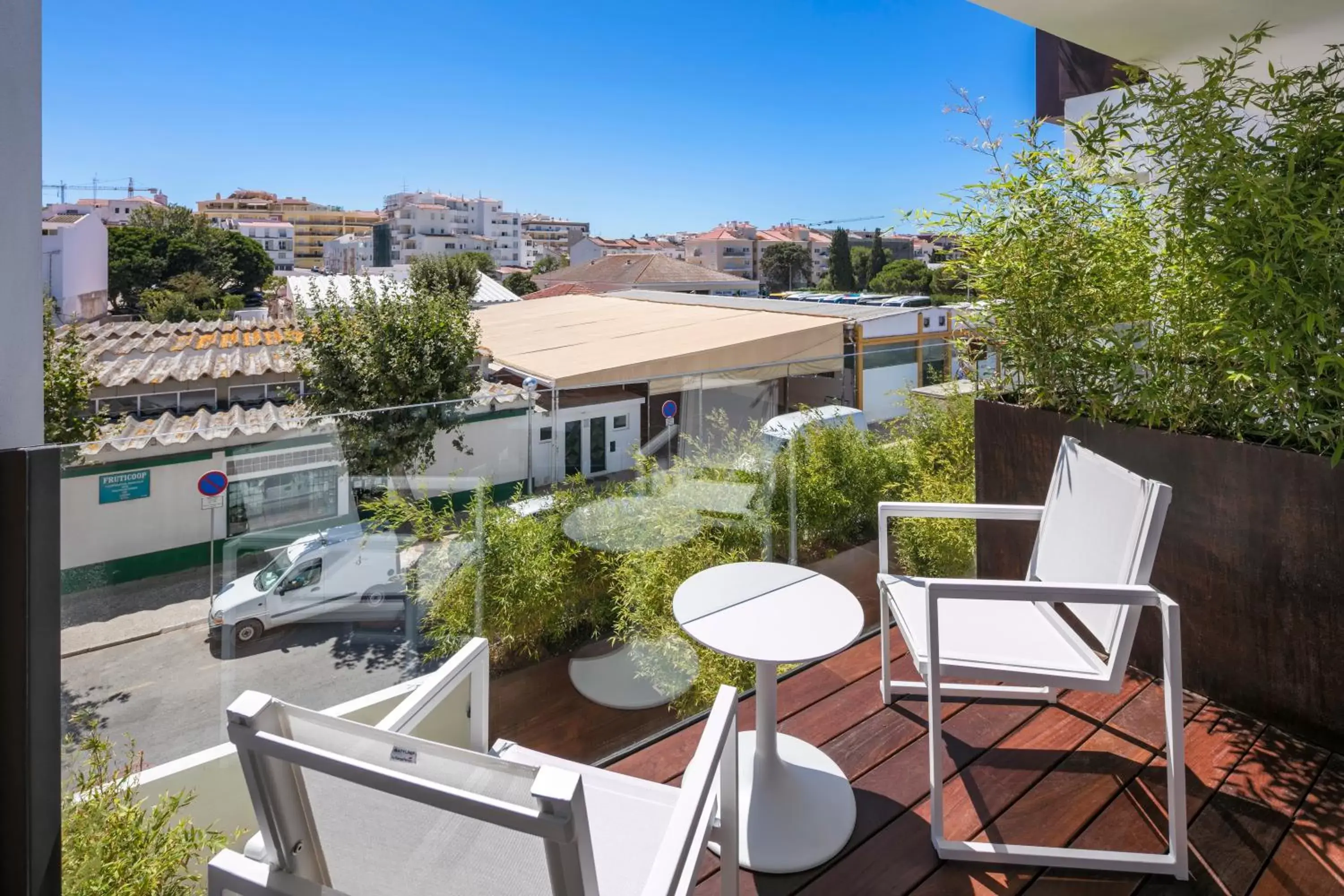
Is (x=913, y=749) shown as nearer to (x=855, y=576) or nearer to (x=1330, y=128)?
(x=855, y=576)

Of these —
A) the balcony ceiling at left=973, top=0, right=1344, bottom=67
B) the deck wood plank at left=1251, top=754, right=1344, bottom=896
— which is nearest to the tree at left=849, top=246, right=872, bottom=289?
the balcony ceiling at left=973, top=0, right=1344, bottom=67

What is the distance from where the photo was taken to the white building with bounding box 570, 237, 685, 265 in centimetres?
3450

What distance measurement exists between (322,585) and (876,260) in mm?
12262

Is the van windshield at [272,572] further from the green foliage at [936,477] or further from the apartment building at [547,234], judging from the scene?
the apartment building at [547,234]

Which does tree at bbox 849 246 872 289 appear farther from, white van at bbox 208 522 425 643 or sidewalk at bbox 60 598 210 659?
sidewalk at bbox 60 598 210 659

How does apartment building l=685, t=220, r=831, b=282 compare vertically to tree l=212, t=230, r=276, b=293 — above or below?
above

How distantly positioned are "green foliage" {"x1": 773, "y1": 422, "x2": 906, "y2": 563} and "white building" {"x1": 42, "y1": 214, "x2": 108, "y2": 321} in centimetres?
340

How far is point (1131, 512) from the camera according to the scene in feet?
6.00

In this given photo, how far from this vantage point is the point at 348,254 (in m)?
16.2

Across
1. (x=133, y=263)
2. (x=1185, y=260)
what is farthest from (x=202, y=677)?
(x=133, y=263)

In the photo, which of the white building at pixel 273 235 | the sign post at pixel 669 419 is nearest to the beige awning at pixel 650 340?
the sign post at pixel 669 419

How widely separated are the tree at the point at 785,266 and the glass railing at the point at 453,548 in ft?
57.3

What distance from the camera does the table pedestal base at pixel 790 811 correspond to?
1702 mm

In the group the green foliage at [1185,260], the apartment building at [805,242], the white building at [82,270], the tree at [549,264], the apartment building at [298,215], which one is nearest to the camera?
the green foliage at [1185,260]
